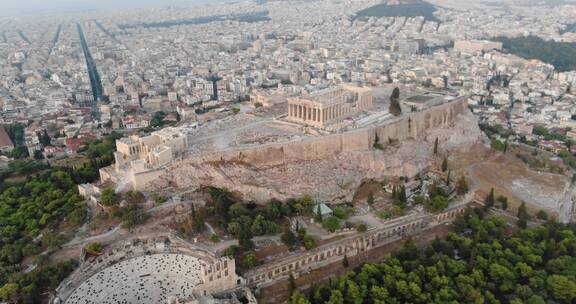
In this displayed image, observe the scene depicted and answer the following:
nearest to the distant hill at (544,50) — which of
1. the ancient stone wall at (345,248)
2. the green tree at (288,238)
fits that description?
the ancient stone wall at (345,248)

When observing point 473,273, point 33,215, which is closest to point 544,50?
point 473,273

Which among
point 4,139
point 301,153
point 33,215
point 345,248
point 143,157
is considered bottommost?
point 345,248

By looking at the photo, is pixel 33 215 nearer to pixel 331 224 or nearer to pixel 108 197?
pixel 108 197

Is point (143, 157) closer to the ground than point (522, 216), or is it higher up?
higher up

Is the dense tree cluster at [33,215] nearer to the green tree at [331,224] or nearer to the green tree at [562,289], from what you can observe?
the green tree at [331,224]

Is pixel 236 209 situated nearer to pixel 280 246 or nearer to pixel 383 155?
pixel 280 246

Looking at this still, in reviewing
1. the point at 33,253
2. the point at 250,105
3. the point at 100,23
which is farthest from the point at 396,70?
the point at 100,23

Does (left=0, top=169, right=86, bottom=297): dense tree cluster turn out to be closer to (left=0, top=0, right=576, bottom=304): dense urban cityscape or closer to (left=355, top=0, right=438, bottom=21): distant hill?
(left=0, top=0, right=576, bottom=304): dense urban cityscape
